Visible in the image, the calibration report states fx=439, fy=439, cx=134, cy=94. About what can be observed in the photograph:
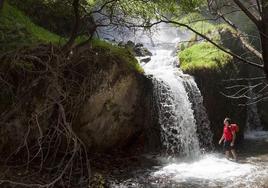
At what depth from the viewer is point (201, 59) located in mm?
14828

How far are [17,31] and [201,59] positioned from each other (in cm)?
679

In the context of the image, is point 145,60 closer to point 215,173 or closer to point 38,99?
point 215,173

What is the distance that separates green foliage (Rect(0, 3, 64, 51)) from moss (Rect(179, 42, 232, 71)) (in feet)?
16.5

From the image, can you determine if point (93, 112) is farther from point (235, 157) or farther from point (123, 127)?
point (235, 157)

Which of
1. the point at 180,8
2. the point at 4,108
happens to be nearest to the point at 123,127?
the point at 4,108

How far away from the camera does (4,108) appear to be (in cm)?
870

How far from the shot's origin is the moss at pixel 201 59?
1457cm

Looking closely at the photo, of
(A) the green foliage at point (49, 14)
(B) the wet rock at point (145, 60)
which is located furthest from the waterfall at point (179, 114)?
(A) the green foliage at point (49, 14)

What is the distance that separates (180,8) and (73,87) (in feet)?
8.18

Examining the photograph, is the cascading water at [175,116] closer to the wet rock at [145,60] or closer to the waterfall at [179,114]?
the waterfall at [179,114]

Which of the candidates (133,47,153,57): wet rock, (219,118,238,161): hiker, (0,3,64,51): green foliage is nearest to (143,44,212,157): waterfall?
(219,118,238,161): hiker

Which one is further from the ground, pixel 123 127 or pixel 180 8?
pixel 180 8

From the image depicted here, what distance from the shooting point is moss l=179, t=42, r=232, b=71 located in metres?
14.6

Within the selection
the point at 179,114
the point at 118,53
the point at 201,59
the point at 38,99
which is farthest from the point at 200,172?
the point at 201,59
